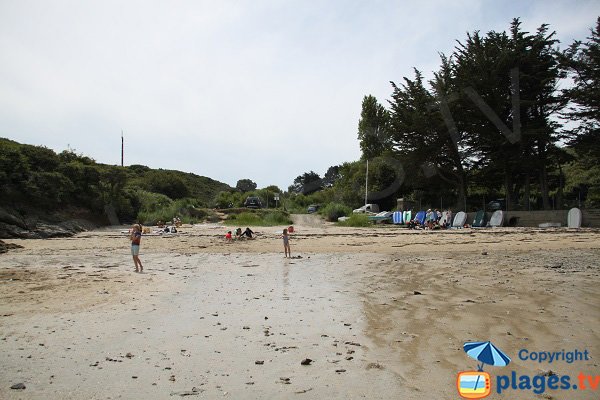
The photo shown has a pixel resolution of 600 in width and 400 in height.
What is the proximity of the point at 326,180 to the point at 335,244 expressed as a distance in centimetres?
8741

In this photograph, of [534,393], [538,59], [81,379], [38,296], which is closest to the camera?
[534,393]

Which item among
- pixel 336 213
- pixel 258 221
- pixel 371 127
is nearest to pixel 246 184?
pixel 371 127

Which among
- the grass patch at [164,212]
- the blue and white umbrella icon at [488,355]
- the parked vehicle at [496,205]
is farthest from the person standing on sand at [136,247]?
the parked vehicle at [496,205]

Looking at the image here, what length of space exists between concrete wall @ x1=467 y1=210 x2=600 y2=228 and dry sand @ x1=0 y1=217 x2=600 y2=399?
40.4 ft

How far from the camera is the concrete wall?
73.0 feet

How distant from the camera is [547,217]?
78.9 ft

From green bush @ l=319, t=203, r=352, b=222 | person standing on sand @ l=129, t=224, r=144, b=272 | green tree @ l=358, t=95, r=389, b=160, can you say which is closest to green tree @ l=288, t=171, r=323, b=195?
green tree @ l=358, t=95, r=389, b=160

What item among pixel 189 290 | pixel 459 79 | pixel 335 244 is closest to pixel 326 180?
pixel 459 79

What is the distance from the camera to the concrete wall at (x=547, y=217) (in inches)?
876

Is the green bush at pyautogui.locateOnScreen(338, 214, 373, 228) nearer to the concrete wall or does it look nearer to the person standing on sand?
the concrete wall

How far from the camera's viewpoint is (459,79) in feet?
98.3

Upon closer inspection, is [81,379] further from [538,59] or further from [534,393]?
[538,59]

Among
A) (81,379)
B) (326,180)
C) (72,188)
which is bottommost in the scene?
(81,379)

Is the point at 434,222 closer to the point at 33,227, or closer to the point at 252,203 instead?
the point at 33,227
